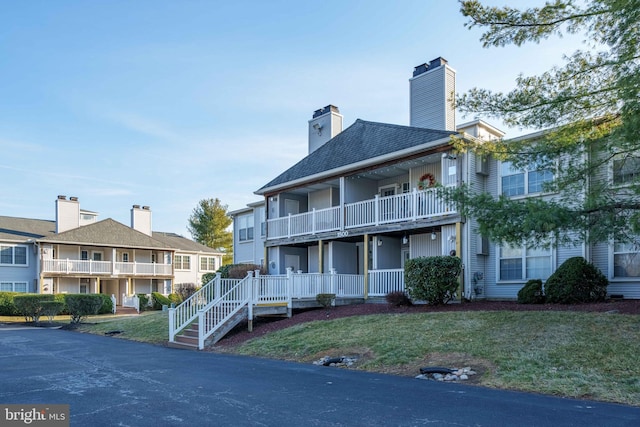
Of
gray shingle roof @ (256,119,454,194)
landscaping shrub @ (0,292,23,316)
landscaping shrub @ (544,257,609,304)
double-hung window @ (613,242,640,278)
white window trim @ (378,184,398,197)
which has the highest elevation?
gray shingle roof @ (256,119,454,194)

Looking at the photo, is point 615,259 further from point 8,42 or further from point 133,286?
point 133,286

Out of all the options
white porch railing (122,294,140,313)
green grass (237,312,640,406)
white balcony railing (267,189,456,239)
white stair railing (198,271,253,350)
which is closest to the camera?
green grass (237,312,640,406)

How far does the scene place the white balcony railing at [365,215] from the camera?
16203 mm

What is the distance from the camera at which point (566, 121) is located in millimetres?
10297

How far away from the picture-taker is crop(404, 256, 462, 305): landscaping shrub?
45.4 feet

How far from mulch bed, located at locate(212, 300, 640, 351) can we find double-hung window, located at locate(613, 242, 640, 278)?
1199 millimetres

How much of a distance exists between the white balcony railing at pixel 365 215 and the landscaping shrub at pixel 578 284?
3.47 metres

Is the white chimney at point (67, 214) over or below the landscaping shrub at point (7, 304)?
over

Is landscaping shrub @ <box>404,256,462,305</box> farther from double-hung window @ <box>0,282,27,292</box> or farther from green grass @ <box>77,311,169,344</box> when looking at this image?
double-hung window @ <box>0,282,27,292</box>

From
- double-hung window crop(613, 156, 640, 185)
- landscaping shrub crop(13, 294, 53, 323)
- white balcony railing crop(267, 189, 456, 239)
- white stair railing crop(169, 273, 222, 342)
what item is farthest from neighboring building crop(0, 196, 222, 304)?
double-hung window crop(613, 156, 640, 185)

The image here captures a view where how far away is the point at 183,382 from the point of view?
325 inches

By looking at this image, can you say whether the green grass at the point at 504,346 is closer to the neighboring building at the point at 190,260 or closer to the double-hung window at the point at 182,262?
the neighboring building at the point at 190,260

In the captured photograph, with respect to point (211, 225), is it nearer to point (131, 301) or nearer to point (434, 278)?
point (131, 301)

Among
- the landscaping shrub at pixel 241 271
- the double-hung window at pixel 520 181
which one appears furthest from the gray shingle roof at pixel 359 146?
the landscaping shrub at pixel 241 271
